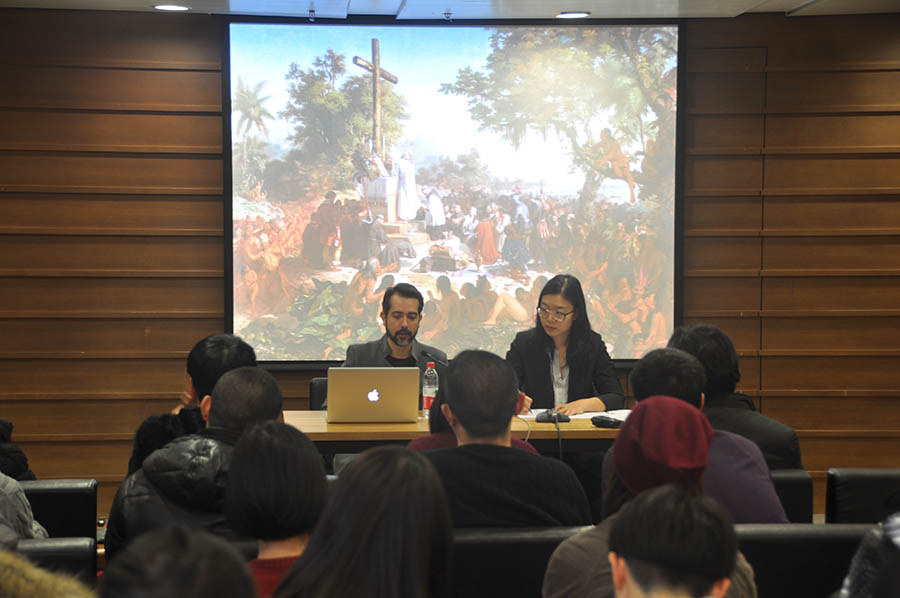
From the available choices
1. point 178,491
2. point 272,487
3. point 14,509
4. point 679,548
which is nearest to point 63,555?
point 178,491

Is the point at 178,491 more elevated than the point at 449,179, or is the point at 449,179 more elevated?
the point at 449,179

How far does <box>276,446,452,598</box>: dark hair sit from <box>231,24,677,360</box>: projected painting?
13.6 feet

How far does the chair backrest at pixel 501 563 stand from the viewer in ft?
7.20

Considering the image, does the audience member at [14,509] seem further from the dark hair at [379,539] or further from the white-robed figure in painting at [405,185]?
the white-robed figure in painting at [405,185]

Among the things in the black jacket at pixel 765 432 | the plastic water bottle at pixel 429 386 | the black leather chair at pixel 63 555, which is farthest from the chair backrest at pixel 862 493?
the black leather chair at pixel 63 555

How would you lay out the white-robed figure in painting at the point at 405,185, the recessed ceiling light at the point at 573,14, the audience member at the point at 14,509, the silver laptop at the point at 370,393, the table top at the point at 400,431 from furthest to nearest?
1. the white-robed figure in painting at the point at 405,185
2. the recessed ceiling light at the point at 573,14
3. the silver laptop at the point at 370,393
4. the table top at the point at 400,431
5. the audience member at the point at 14,509

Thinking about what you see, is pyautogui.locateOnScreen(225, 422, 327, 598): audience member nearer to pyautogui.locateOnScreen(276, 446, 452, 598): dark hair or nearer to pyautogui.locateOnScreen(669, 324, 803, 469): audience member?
pyautogui.locateOnScreen(276, 446, 452, 598): dark hair

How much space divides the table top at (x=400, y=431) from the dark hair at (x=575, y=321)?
0.60 meters

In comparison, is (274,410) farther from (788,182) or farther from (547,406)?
(788,182)

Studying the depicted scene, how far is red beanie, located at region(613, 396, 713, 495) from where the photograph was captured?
195 cm

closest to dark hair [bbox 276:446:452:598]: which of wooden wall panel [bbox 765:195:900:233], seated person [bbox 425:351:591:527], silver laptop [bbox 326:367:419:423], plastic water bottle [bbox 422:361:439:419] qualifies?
seated person [bbox 425:351:591:527]

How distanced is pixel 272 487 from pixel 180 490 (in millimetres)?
828

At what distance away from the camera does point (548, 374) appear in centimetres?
470

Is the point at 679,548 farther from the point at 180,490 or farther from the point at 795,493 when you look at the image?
the point at 795,493
